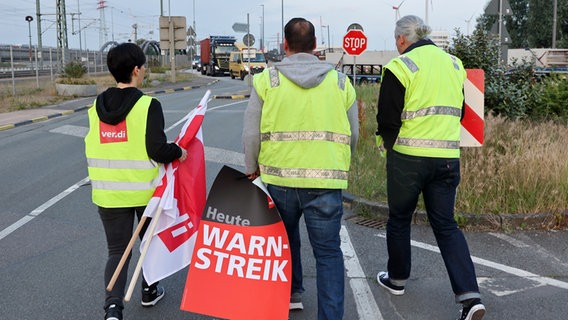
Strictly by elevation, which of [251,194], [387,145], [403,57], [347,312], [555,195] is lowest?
Result: [347,312]

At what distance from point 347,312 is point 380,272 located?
0.68 meters

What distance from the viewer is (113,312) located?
3.57 metres

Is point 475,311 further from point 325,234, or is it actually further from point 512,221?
point 512,221

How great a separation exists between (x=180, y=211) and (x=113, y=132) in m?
0.71

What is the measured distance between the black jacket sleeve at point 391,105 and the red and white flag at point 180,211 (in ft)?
4.11

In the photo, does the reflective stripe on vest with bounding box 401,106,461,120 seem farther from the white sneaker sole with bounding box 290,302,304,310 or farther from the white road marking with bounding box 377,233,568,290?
the white road marking with bounding box 377,233,568,290

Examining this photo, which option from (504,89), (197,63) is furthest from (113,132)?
(197,63)

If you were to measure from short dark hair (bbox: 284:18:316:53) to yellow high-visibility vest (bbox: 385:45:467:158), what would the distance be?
2.26 feet

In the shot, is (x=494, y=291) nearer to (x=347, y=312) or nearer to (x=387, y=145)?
(x=347, y=312)

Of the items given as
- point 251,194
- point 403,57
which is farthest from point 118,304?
point 403,57

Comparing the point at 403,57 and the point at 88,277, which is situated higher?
the point at 403,57

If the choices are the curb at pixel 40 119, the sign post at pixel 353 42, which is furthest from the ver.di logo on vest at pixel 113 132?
the sign post at pixel 353 42

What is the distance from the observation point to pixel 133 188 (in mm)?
3582

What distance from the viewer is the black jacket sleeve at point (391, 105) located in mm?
3748
